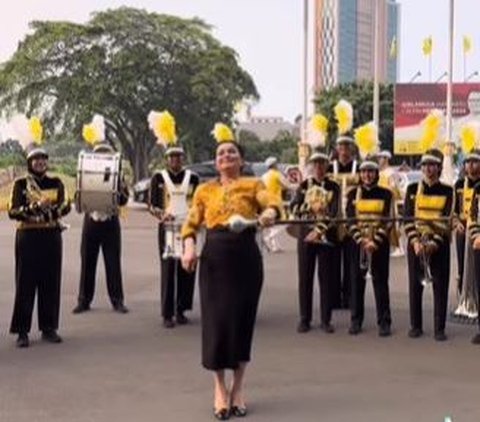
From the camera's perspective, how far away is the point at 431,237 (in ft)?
31.1

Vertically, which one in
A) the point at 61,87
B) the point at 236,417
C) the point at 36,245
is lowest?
the point at 236,417

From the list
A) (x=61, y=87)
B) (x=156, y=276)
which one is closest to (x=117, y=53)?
(x=61, y=87)

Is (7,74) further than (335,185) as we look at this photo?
Yes

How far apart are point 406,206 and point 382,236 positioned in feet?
1.26

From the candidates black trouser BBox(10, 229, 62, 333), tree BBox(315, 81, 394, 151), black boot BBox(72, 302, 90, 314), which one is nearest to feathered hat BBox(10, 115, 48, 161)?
black trouser BBox(10, 229, 62, 333)

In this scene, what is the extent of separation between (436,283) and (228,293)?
3520mm

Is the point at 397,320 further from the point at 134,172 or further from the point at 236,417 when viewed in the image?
the point at 134,172

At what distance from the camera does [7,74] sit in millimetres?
42000

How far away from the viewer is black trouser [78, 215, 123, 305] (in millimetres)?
11086

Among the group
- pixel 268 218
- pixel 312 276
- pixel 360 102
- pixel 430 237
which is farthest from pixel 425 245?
pixel 360 102

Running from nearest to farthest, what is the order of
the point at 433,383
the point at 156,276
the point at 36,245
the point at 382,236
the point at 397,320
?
the point at 433,383
the point at 36,245
the point at 382,236
the point at 397,320
the point at 156,276

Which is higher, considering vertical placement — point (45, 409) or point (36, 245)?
point (36, 245)

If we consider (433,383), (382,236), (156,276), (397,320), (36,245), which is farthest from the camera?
(156,276)

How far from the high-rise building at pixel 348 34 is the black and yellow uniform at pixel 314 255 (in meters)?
29.9
